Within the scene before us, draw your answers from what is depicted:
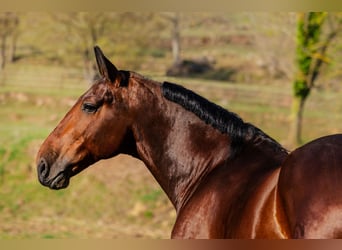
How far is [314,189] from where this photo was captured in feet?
8.47

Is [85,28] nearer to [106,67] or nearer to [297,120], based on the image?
[297,120]

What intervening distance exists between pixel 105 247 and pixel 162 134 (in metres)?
2.63

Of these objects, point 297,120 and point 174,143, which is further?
point 297,120

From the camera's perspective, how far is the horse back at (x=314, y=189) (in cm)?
249

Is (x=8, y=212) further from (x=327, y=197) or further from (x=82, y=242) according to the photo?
(x=82, y=242)

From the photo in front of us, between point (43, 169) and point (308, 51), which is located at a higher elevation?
point (43, 169)

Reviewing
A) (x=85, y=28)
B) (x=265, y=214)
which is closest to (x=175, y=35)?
(x=85, y=28)

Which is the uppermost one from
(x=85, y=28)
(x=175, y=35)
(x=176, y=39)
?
(x=85, y=28)

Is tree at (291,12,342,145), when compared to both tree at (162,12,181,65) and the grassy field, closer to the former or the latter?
the grassy field

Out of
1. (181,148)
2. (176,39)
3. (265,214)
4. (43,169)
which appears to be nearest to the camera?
(265,214)

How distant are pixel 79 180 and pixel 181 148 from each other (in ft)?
32.3

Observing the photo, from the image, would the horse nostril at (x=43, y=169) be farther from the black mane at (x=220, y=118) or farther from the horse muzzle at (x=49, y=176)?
the black mane at (x=220, y=118)

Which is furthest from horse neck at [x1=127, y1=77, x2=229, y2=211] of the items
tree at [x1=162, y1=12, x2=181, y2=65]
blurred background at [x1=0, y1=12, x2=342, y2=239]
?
tree at [x1=162, y1=12, x2=181, y2=65]

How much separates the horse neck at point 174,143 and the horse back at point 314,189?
0.98 m
